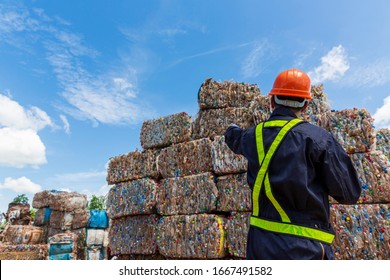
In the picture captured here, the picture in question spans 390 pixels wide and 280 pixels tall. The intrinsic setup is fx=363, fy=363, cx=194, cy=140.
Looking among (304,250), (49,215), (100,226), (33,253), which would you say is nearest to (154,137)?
(304,250)

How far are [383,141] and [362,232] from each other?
Result: 1.70 metres

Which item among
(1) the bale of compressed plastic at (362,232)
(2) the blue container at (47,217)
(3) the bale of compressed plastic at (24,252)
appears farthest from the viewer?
(2) the blue container at (47,217)

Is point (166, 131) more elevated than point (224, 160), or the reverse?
point (166, 131)

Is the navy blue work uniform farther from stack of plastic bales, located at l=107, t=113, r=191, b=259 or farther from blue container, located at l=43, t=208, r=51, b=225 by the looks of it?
blue container, located at l=43, t=208, r=51, b=225

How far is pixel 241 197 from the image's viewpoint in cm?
485

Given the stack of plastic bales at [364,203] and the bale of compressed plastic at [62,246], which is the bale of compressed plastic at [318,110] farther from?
the bale of compressed plastic at [62,246]

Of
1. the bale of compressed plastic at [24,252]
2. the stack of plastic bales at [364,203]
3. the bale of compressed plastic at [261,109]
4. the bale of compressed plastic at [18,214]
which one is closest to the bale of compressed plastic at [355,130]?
the stack of plastic bales at [364,203]

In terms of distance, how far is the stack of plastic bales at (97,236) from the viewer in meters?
11.4

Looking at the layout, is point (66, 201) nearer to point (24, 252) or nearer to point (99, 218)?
point (99, 218)

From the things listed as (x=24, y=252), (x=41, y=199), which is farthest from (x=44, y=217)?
(x=24, y=252)

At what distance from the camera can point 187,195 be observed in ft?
17.6

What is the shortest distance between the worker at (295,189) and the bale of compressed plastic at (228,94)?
2496 mm

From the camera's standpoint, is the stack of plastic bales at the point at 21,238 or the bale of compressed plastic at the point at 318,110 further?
the stack of plastic bales at the point at 21,238

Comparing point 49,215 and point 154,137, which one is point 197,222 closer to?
point 154,137
